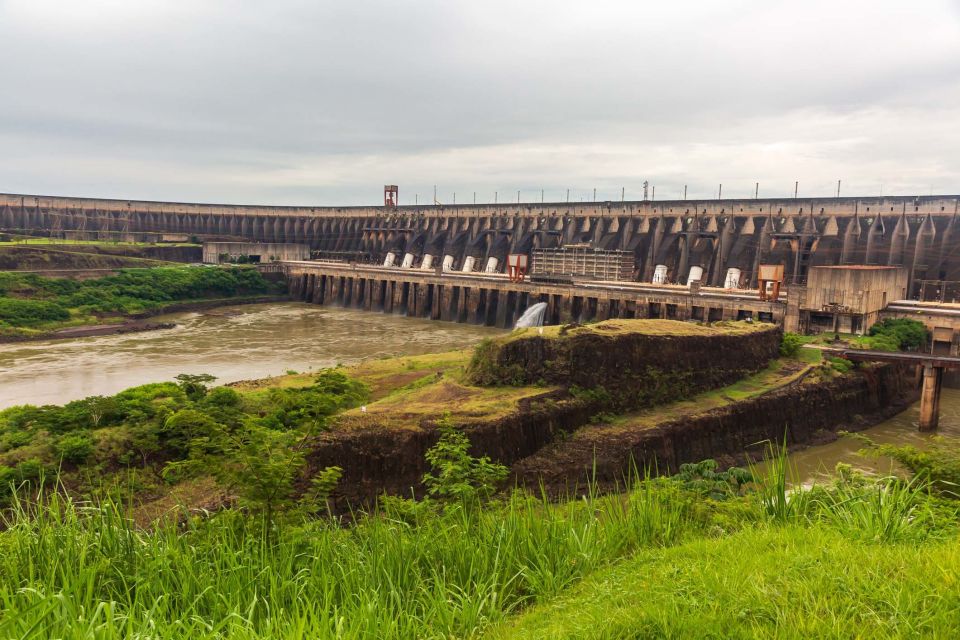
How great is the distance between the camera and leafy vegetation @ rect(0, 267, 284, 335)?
41.5 m

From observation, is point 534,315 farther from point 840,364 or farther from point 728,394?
point 728,394

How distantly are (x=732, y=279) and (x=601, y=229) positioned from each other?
14067 millimetres

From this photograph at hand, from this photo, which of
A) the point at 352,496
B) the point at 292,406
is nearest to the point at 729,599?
the point at 352,496

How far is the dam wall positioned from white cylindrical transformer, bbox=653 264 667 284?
1.34ft

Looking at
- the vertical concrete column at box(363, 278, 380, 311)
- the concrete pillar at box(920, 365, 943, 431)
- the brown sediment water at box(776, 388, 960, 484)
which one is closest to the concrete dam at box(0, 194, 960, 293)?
the vertical concrete column at box(363, 278, 380, 311)

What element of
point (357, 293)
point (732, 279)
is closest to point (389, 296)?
point (357, 293)

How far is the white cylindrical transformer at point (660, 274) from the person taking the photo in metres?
51.0

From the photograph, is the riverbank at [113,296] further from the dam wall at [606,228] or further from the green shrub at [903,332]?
the green shrub at [903,332]

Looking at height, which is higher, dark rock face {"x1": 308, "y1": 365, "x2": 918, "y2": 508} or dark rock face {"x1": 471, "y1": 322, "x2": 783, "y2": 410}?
dark rock face {"x1": 471, "y1": 322, "x2": 783, "y2": 410}

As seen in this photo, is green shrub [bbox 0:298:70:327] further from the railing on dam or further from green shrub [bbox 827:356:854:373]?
green shrub [bbox 827:356:854:373]

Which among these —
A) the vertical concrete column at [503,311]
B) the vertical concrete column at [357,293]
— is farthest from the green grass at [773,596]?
the vertical concrete column at [357,293]

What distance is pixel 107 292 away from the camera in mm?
48656

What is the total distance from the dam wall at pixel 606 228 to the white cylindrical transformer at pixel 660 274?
1.34 ft

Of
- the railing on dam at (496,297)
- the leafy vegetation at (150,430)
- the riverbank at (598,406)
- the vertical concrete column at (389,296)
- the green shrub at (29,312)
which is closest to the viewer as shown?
the leafy vegetation at (150,430)
